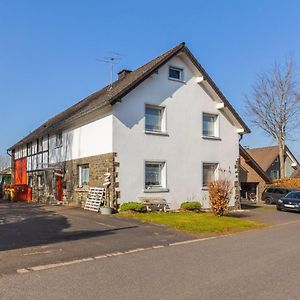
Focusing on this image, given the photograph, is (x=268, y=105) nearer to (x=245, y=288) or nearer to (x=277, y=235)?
(x=277, y=235)

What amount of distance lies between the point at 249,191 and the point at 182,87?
22173mm

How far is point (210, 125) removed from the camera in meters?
25.2

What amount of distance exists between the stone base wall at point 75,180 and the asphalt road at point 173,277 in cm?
952

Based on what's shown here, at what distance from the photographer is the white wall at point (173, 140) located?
20.7 metres

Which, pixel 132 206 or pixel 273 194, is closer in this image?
pixel 132 206

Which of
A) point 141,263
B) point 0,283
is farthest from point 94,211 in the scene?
point 0,283

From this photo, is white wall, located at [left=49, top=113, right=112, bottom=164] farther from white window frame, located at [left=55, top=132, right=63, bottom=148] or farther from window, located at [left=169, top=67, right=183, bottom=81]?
window, located at [left=169, top=67, right=183, bottom=81]

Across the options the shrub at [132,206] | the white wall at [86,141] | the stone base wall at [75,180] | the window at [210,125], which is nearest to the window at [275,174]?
the window at [210,125]

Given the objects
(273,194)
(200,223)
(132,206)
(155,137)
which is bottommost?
Result: (200,223)

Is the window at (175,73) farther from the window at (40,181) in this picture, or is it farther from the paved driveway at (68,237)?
the window at (40,181)

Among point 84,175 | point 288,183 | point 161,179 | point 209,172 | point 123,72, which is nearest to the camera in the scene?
point 161,179

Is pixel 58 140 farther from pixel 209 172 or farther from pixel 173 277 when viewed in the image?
pixel 173 277

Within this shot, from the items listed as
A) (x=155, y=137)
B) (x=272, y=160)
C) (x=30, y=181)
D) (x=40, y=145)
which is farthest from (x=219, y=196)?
(x=272, y=160)

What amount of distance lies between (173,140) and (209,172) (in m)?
3.64
